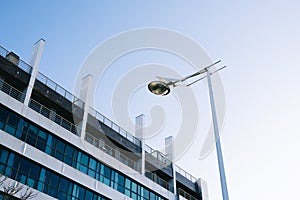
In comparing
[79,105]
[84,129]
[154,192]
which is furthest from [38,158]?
[154,192]

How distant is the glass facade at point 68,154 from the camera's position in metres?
22.3

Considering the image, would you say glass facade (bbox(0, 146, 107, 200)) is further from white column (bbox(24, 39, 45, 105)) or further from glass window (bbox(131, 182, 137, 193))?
glass window (bbox(131, 182, 137, 193))

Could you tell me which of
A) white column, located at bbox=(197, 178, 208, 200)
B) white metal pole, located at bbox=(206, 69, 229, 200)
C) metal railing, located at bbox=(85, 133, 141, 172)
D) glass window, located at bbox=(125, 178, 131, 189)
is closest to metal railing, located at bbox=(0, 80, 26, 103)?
metal railing, located at bbox=(85, 133, 141, 172)

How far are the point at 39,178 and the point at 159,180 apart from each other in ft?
44.8

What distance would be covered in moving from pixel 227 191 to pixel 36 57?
69.4 feet

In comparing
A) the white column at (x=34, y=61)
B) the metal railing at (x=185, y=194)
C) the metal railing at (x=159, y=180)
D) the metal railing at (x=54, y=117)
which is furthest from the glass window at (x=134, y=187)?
the white column at (x=34, y=61)

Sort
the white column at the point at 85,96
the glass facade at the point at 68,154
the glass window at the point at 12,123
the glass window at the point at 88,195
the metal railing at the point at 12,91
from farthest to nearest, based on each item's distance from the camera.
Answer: the white column at the point at 85,96, the glass window at the point at 88,195, the metal railing at the point at 12,91, the glass facade at the point at 68,154, the glass window at the point at 12,123

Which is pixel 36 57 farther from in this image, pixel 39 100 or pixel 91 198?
pixel 91 198

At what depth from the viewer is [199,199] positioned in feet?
123

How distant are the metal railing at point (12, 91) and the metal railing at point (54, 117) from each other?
3.12 feet

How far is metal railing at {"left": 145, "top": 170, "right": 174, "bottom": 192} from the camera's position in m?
32.3

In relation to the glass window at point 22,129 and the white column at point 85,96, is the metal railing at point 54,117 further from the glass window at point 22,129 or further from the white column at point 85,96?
the glass window at point 22,129

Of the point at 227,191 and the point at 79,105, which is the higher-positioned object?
the point at 79,105

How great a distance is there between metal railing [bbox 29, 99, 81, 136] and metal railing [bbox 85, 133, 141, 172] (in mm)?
1632
